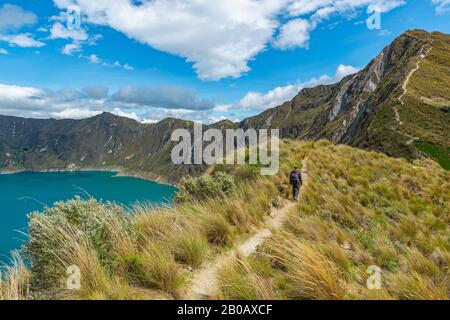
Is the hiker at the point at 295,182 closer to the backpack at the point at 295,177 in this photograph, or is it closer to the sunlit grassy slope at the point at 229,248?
the backpack at the point at 295,177

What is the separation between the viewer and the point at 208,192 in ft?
39.8

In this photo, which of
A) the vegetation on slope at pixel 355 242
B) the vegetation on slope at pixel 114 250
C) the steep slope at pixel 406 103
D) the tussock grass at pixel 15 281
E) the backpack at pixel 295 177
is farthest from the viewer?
the steep slope at pixel 406 103

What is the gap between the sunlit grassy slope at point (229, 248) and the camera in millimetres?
4891

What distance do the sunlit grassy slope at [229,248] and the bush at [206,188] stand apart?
0.73 m

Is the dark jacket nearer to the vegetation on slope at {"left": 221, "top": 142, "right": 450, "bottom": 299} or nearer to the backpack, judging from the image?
the backpack

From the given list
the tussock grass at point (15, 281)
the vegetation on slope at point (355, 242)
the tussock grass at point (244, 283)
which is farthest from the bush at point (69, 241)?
the vegetation on slope at point (355, 242)

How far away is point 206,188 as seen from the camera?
12.3 metres

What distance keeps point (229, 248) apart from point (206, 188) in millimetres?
5105

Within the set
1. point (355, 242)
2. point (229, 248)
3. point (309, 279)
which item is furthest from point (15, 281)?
point (355, 242)

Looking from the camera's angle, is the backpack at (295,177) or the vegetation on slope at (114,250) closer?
the vegetation on slope at (114,250)

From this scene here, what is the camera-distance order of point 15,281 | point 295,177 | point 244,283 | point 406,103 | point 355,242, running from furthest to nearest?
point 406,103
point 295,177
point 355,242
point 244,283
point 15,281

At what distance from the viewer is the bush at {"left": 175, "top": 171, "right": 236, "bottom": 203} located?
11969 millimetres

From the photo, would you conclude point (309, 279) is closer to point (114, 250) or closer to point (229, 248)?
point (229, 248)
